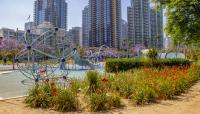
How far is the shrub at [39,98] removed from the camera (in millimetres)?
9359

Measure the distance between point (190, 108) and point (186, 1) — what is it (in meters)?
8.19

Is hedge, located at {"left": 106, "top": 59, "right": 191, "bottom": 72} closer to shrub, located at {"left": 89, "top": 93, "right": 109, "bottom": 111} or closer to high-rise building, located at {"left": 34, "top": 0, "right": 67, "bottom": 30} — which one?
shrub, located at {"left": 89, "top": 93, "right": 109, "bottom": 111}

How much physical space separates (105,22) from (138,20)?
14.0m

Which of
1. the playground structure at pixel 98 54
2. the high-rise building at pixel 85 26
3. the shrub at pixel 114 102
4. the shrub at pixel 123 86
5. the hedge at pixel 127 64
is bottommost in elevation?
the shrub at pixel 114 102

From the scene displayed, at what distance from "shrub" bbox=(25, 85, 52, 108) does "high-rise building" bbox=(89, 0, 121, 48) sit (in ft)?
311

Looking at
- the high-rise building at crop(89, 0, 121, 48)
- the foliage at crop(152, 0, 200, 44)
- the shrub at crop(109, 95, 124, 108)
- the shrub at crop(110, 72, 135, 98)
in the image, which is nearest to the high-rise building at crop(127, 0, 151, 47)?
the high-rise building at crop(89, 0, 121, 48)

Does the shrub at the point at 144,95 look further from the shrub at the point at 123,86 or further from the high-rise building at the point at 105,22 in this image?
the high-rise building at the point at 105,22

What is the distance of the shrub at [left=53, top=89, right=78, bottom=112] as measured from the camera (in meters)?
8.90

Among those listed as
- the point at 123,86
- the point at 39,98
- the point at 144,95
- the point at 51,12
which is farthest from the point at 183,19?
the point at 51,12

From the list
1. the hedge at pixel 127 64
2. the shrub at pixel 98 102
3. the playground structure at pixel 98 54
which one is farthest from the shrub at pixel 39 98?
the playground structure at pixel 98 54

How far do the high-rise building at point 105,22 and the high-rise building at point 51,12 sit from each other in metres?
11.6

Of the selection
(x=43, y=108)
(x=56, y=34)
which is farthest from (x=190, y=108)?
(x=56, y=34)

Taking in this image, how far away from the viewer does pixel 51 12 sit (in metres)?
94.6

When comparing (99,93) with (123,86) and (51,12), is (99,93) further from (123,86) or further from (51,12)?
(51,12)
